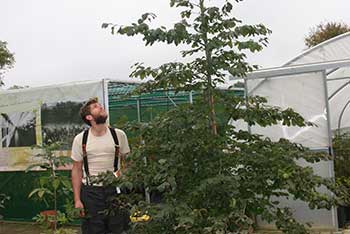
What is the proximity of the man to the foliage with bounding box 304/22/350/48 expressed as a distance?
20.0 m

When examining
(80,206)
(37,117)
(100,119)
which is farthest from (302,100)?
(80,206)

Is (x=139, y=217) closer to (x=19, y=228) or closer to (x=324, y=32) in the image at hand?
(x=19, y=228)

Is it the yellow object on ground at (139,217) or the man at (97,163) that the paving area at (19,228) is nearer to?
the man at (97,163)

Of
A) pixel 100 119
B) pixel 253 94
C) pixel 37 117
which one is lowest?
pixel 100 119

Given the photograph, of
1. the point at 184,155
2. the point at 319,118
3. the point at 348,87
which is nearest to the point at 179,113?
the point at 184,155

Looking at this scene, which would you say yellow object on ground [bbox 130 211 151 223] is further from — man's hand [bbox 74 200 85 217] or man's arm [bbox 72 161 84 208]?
man's arm [bbox 72 161 84 208]

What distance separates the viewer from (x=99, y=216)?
4.29 meters

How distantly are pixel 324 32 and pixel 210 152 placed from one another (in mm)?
21372

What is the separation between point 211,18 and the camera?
3.34 metres

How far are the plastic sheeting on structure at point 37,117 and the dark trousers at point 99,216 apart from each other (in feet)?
14.0

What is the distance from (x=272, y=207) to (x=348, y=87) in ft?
26.1

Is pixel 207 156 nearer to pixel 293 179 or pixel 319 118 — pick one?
pixel 293 179

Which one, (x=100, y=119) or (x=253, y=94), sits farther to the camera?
(x=253, y=94)

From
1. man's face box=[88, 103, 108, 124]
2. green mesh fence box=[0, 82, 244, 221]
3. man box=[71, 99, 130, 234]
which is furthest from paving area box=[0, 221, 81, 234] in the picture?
man's face box=[88, 103, 108, 124]
